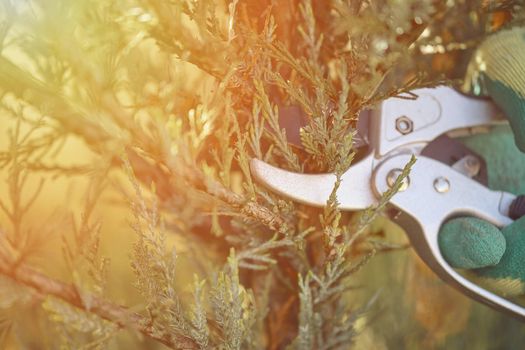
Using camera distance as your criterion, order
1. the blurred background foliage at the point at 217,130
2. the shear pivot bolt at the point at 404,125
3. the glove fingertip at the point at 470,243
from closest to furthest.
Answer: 1. the blurred background foliage at the point at 217,130
2. the glove fingertip at the point at 470,243
3. the shear pivot bolt at the point at 404,125

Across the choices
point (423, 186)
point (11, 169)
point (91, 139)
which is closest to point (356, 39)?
point (423, 186)

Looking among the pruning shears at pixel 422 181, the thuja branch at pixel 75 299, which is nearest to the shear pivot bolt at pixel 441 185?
the pruning shears at pixel 422 181

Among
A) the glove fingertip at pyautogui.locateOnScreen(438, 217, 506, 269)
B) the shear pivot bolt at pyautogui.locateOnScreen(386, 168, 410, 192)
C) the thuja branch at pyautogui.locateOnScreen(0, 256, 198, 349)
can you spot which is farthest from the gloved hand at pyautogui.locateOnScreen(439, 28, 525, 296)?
the thuja branch at pyautogui.locateOnScreen(0, 256, 198, 349)

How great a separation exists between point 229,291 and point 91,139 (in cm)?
81

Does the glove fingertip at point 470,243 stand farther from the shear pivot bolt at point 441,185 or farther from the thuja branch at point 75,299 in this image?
the thuja branch at point 75,299

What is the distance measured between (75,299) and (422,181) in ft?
2.58

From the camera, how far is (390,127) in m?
1.33

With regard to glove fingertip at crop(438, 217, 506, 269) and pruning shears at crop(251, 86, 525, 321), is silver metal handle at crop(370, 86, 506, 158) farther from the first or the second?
glove fingertip at crop(438, 217, 506, 269)

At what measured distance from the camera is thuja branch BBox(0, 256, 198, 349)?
1144mm

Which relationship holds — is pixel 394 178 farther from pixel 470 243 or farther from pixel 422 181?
pixel 470 243

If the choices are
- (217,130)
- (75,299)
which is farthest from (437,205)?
(75,299)

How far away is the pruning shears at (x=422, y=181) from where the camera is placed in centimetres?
127

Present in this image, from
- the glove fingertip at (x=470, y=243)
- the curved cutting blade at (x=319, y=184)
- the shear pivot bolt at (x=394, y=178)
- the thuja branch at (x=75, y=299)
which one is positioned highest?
the shear pivot bolt at (x=394, y=178)

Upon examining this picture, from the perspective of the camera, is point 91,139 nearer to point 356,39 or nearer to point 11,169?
point 11,169
